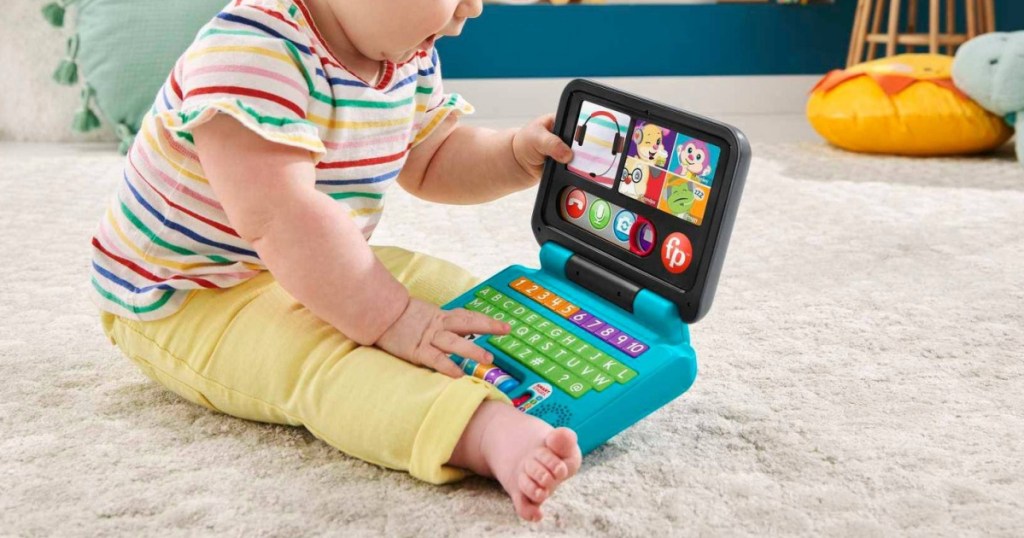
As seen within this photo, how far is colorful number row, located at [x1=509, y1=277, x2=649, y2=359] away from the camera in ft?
2.28

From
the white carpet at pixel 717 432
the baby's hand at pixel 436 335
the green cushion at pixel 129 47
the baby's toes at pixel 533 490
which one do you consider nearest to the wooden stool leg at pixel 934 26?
the white carpet at pixel 717 432

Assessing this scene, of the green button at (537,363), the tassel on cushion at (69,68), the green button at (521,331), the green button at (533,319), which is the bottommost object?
the tassel on cushion at (69,68)

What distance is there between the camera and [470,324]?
0.70m

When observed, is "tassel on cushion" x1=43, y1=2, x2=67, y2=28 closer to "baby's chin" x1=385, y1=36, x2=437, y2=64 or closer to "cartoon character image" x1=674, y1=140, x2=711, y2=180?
"baby's chin" x1=385, y1=36, x2=437, y2=64

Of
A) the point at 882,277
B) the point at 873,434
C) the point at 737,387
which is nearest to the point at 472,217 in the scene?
the point at 882,277

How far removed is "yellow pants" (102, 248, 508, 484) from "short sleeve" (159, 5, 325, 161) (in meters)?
0.13

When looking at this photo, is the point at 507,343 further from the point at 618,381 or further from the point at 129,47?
the point at 129,47

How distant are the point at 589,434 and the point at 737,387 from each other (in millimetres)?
199

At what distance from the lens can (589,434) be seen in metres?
0.65

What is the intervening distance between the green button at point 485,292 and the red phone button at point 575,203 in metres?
0.08

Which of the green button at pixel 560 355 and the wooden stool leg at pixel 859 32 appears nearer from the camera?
the green button at pixel 560 355

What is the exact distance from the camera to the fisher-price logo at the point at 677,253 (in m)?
0.71

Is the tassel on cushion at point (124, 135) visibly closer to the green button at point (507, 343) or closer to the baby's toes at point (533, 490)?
the green button at point (507, 343)

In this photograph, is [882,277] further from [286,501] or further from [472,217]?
[286,501]
